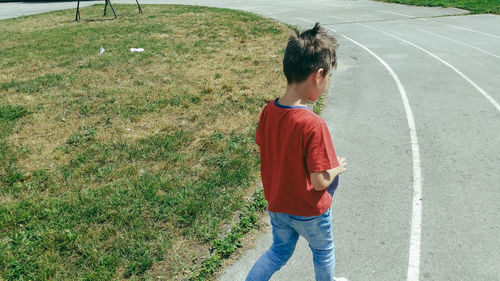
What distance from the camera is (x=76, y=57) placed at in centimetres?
1079

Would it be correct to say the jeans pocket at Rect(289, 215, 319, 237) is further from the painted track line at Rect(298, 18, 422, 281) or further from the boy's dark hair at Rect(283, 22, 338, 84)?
the painted track line at Rect(298, 18, 422, 281)

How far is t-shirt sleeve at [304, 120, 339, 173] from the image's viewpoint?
2092 millimetres

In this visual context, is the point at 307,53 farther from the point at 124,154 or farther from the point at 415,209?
the point at 124,154

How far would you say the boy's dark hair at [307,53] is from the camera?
2109 millimetres

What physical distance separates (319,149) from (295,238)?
83cm

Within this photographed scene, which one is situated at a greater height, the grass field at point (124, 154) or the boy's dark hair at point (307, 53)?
the boy's dark hair at point (307, 53)

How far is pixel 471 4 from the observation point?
20.3 m

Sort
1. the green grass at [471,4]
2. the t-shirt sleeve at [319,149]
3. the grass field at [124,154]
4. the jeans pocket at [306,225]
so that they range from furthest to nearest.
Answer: the green grass at [471,4], the grass field at [124,154], the jeans pocket at [306,225], the t-shirt sleeve at [319,149]

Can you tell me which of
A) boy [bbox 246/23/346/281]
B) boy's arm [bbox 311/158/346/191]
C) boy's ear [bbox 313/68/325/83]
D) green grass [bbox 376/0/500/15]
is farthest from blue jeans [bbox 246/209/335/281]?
green grass [bbox 376/0/500/15]

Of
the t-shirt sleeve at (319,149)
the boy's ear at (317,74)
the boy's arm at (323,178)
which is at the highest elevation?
the boy's ear at (317,74)

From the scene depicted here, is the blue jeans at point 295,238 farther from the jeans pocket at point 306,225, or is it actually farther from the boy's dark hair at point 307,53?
the boy's dark hair at point 307,53

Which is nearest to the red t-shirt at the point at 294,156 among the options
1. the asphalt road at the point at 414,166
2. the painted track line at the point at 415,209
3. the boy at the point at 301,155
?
the boy at the point at 301,155

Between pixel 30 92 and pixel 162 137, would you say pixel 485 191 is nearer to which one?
pixel 162 137

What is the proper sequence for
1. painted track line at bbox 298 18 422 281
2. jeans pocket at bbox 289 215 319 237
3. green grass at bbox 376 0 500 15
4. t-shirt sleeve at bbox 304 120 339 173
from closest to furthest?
t-shirt sleeve at bbox 304 120 339 173
jeans pocket at bbox 289 215 319 237
painted track line at bbox 298 18 422 281
green grass at bbox 376 0 500 15
